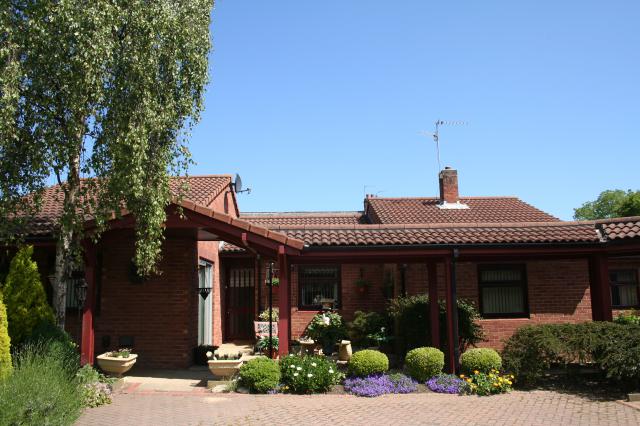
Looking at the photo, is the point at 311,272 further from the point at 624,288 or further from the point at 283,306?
the point at 624,288

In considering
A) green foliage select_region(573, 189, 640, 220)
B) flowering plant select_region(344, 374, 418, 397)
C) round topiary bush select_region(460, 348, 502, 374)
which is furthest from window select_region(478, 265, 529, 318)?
green foliage select_region(573, 189, 640, 220)

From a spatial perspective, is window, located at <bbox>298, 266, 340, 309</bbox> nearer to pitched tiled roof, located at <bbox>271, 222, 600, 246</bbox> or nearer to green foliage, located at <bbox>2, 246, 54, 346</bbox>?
pitched tiled roof, located at <bbox>271, 222, 600, 246</bbox>

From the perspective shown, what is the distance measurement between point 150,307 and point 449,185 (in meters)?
12.7

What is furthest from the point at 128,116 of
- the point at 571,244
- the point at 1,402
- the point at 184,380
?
the point at 571,244

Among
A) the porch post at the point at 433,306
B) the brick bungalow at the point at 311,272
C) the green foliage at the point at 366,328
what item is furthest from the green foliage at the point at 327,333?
the porch post at the point at 433,306

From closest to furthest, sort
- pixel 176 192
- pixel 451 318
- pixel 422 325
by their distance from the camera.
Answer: pixel 451 318 < pixel 422 325 < pixel 176 192

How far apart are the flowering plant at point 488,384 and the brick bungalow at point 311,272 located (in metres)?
0.89

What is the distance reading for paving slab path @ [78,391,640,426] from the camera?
8117 mm

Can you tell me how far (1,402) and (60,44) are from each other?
5.16 metres

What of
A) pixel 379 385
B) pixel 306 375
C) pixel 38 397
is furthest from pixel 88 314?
pixel 379 385

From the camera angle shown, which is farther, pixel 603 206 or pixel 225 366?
pixel 603 206

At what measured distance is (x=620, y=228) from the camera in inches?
469

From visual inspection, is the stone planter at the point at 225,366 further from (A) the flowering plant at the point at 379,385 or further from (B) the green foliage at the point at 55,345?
(B) the green foliage at the point at 55,345

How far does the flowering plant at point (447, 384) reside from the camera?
10195 millimetres
